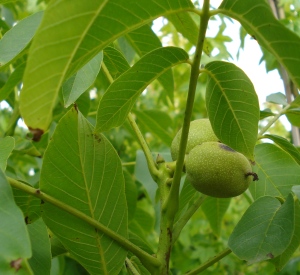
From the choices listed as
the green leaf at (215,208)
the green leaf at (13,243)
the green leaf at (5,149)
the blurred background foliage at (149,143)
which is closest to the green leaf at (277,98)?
the blurred background foliage at (149,143)

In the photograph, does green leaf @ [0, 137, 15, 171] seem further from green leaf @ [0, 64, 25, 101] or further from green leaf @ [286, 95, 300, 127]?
green leaf @ [286, 95, 300, 127]

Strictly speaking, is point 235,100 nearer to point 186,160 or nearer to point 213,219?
point 186,160

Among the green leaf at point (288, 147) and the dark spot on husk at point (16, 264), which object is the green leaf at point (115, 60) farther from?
the dark spot on husk at point (16, 264)

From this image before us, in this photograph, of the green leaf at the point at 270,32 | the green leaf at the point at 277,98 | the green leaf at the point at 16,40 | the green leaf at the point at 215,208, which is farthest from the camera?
the green leaf at the point at 215,208

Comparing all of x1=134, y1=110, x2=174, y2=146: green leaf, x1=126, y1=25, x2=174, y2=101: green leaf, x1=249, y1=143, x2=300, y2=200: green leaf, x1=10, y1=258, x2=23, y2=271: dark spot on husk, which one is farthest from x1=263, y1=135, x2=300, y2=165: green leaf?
x1=134, y1=110, x2=174, y2=146: green leaf

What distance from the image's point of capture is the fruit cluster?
38.7 inches

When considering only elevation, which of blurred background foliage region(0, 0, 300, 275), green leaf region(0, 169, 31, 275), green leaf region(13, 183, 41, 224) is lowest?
blurred background foliage region(0, 0, 300, 275)

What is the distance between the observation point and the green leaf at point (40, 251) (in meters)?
0.97

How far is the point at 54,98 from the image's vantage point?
2.12ft

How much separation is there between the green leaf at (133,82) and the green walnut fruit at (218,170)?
0.19 metres

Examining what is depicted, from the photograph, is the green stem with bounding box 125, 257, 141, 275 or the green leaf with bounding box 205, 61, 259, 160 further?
the green stem with bounding box 125, 257, 141, 275

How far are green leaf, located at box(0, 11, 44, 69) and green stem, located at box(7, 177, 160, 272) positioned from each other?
24 cm

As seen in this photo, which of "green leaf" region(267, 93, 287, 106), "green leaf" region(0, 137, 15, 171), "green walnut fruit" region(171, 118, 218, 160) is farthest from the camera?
"green leaf" region(267, 93, 287, 106)

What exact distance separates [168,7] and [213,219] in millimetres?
902
